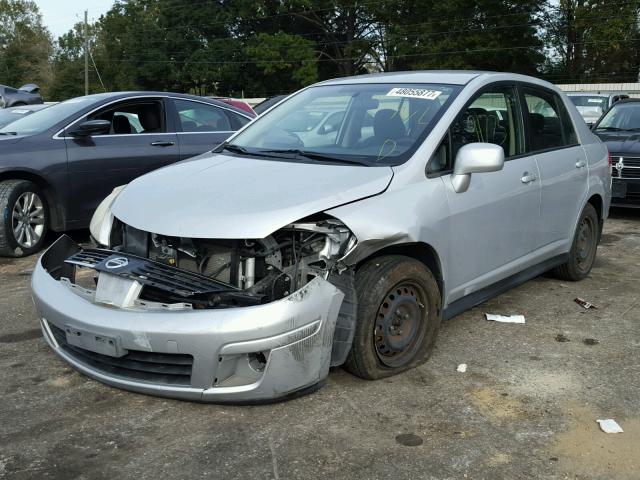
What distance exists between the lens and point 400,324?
12.5 ft

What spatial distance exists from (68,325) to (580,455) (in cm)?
246

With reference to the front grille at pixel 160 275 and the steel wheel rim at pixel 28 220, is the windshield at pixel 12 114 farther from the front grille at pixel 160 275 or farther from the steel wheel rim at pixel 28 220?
the front grille at pixel 160 275

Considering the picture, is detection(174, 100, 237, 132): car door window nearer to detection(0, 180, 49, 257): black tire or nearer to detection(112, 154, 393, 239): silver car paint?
detection(0, 180, 49, 257): black tire

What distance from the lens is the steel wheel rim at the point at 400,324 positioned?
366cm

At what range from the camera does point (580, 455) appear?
3.04 meters

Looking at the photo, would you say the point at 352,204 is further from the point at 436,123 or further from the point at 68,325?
the point at 68,325

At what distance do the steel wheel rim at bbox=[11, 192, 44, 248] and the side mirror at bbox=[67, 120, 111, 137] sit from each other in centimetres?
71

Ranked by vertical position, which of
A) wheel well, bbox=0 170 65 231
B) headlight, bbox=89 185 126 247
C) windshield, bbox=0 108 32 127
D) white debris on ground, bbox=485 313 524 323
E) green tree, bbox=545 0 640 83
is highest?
green tree, bbox=545 0 640 83

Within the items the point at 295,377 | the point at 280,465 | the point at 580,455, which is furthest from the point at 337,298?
the point at 580,455

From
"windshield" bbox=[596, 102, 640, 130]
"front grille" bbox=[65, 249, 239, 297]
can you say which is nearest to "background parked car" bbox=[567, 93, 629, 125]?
"windshield" bbox=[596, 102, 640, 130]

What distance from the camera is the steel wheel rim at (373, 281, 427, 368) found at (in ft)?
12.0

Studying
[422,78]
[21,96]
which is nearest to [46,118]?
[422,78]

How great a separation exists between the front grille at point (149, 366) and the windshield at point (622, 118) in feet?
26.8

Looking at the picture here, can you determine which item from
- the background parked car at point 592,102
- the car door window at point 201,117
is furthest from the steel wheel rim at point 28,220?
the background parked car at point 592,102
